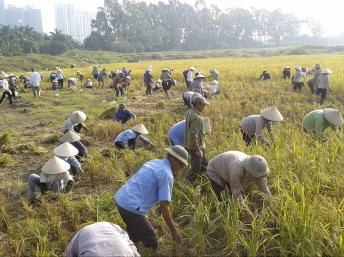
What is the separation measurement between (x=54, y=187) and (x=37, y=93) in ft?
37.4

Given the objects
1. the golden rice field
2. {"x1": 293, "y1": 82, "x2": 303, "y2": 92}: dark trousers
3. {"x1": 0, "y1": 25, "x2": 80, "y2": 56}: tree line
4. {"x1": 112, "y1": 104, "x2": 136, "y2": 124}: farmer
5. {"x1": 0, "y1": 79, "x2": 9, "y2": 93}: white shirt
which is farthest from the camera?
{"x1": 0, "y1": 25, "x2": 80, "y2": 56}: tree line

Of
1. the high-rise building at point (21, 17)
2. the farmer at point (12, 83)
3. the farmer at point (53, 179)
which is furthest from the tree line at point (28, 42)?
the high-rise building at point (21, 17)

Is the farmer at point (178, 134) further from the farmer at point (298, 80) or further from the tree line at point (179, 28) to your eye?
the tree line at point (179, 28)

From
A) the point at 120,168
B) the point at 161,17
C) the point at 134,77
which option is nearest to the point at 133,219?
the point at 120,168

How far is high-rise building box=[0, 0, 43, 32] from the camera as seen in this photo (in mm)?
184875

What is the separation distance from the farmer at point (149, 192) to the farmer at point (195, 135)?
5.46 ft

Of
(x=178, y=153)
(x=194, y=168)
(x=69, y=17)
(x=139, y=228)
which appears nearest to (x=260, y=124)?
(x=194, y=168)

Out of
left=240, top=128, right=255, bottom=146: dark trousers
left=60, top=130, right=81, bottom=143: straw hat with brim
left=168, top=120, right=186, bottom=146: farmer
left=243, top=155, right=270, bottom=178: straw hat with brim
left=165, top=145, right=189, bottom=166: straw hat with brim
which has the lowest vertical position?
left=60, top=130, right=81, bottom=143: straw hat with brim

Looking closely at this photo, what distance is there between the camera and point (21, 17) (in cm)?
19438

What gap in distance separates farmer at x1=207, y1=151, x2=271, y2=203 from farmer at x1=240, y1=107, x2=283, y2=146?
1.65 m

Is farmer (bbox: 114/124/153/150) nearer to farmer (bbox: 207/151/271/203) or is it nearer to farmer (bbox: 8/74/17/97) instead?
farmer (bbox: 207/151/271/203)

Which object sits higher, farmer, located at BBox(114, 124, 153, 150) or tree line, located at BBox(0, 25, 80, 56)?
tree line, located at BBox(0, 25, 80, 56)

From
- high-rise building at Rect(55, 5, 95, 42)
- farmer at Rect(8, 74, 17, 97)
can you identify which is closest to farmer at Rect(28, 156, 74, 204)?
farmer at Rect(8, 74, 17, 97)

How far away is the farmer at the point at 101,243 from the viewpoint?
2.59m
